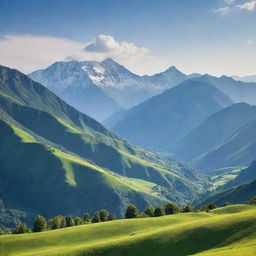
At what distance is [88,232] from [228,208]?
59.4 metres

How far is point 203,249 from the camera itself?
99.4 m

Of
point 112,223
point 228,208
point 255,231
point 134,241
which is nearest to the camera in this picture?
point 255,231

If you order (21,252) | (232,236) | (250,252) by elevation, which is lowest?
(21,252)

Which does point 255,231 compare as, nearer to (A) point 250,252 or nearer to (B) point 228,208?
(A) point 250,252

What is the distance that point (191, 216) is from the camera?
14725 centimetres

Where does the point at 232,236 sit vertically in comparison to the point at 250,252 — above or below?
below

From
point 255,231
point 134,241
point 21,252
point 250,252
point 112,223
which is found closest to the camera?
point 250,252

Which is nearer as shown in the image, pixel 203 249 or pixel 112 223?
pixel 203 249

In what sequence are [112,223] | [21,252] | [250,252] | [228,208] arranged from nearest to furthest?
[250,252] → [21,252] → [112,223] → [228,208]

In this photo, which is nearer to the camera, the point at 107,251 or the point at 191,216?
the point at 107,251

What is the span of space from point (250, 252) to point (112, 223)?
76438mm

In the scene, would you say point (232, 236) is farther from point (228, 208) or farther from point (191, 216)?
point (228, 208)

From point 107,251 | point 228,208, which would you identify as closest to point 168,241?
point 107,251

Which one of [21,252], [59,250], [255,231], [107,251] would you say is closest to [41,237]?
[21,252]
